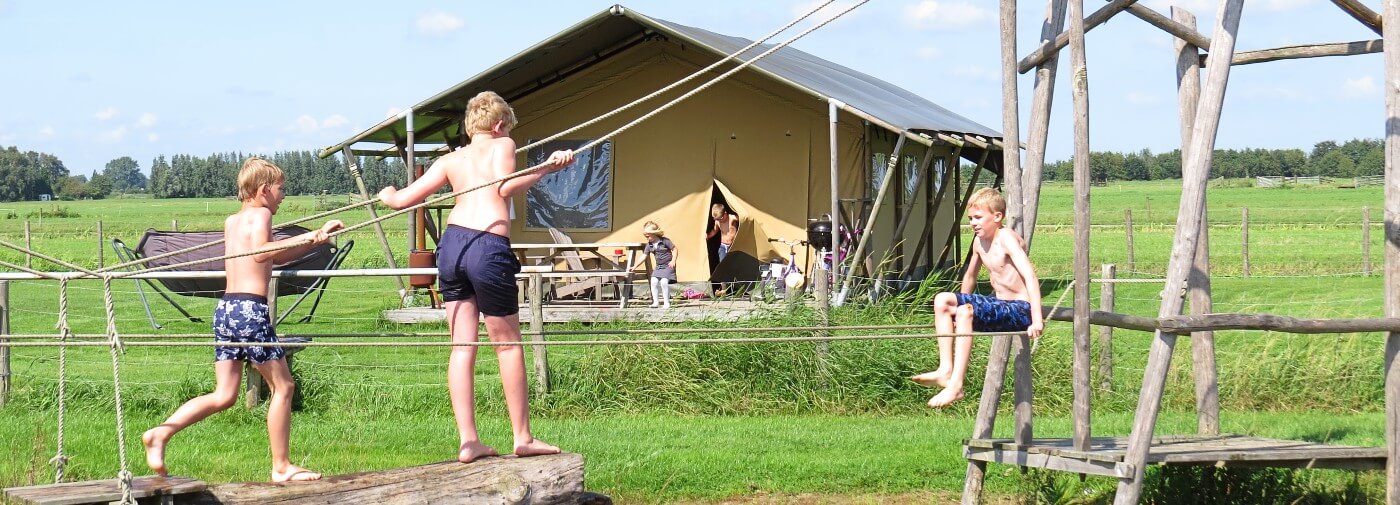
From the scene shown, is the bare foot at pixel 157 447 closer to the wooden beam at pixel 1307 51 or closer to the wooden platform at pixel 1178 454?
the wooden platform at pixel 1178 454

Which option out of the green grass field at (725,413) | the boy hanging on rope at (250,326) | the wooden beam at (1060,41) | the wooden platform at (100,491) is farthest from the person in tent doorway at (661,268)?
the wooden platform at (100,491)

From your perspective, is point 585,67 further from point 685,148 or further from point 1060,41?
point 1060,41

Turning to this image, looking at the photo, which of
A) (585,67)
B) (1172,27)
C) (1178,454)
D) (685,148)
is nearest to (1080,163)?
(1178,454)

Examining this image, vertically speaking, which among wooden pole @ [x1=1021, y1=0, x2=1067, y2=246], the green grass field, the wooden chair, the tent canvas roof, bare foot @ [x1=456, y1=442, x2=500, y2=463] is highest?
the tent canvas roof

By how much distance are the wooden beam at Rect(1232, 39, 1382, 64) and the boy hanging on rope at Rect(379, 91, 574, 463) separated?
3.91m

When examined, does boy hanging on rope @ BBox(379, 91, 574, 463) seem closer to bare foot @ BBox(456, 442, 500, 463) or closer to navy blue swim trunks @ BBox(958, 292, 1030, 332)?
bare foot @ BBox(456, 442, 500, 463)

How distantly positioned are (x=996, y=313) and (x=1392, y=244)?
2.48 metres

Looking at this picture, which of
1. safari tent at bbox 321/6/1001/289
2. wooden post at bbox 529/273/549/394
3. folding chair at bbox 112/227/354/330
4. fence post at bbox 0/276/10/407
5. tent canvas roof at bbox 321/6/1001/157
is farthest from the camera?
safari tent at bbox 321/6/1001/289

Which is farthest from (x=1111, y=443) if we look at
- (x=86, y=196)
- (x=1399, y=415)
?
(x=86, y=196)

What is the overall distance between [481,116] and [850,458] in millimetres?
3532

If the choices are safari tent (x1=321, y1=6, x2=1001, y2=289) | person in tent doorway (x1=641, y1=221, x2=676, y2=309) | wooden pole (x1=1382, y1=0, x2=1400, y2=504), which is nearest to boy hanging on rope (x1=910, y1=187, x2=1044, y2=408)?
wooden pole (x1=1382, y1=0, x2=1400, y2=504)

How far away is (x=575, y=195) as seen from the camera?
59.7 ft

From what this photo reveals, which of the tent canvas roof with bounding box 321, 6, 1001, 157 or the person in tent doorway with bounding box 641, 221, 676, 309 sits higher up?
the tent canvas roof with bounding box 321, 6, 1001, 157

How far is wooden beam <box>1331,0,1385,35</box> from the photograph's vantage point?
7426mm
